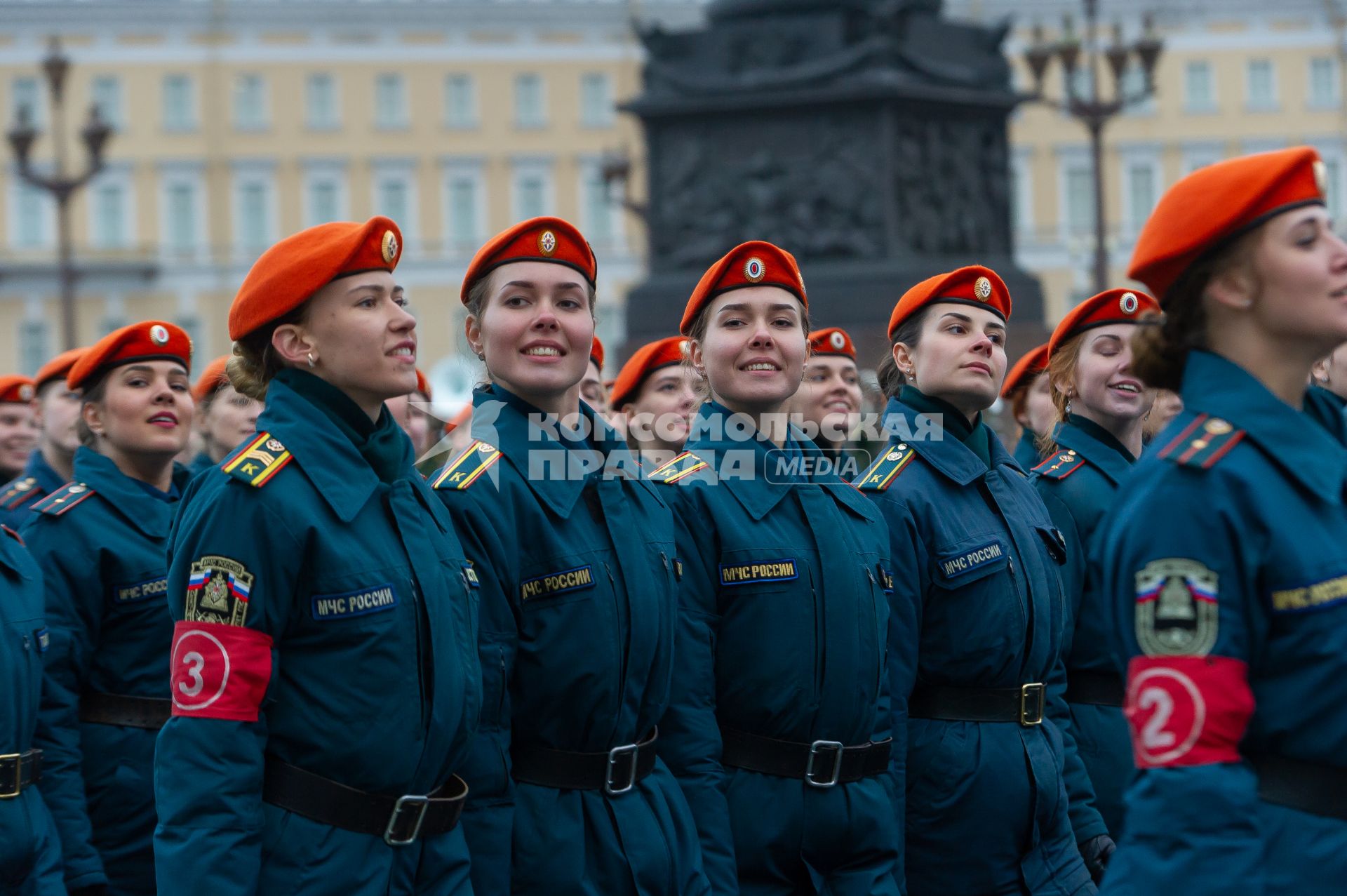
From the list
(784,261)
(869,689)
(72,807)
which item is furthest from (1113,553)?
(72,807)

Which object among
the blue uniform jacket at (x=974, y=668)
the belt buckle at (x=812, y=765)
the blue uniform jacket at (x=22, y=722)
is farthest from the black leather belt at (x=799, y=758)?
the blue uniform jacket at (x=22, y=722)

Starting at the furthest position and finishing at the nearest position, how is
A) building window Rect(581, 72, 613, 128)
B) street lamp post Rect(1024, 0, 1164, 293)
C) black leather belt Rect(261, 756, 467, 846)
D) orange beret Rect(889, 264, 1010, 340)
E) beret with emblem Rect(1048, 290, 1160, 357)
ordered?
building window Rect(581, 72, 613, 128), street lamp post Rect(1024, 0, 1164, 293), beret with emblem Rect(1048, 290, 1160, 357), orange beret Rect(889, 264, 1010, 340), black leather belt Rect(261, 756, 467, 846)

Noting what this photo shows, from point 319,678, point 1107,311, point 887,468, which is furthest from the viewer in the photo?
point 1107,311

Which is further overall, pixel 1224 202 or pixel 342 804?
pixel 342 804

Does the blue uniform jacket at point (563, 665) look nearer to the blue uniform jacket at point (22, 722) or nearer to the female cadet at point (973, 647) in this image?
the female cadet at point (973, 647)

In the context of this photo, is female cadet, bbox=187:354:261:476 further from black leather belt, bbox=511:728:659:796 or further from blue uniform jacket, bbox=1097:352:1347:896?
blue uniform jacket, bbox=1097:352:1347:896

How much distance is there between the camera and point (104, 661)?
5.20 m

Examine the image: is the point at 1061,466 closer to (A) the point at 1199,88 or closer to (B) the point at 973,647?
(B) the point at 973,647

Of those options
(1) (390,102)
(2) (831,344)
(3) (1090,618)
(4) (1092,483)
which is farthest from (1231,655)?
(1) (390,102)

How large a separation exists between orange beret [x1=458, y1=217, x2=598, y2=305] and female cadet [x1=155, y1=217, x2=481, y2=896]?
0.55m

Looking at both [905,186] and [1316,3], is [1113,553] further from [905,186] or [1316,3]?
[1316,3]

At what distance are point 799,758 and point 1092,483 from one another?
5.11 ft

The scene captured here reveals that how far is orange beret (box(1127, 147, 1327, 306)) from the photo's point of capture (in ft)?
9.86

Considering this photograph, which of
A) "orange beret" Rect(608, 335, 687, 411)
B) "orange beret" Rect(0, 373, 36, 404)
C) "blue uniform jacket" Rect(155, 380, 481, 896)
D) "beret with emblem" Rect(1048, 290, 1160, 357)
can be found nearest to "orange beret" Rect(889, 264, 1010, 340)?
"beret with emblem" Rect(1048, 290, 1160, 357)
